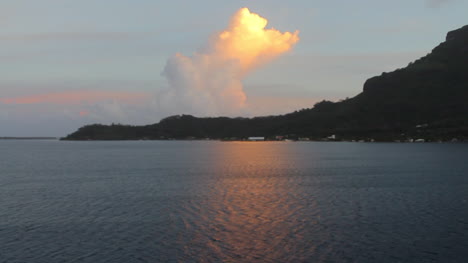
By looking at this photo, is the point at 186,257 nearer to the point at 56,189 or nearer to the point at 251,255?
the point at 251,255

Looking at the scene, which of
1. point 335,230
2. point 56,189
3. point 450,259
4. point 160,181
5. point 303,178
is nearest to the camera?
point 450,259

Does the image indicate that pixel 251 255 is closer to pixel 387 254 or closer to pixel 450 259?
pixel 387 254

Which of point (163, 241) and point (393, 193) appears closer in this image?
point (163, 241)

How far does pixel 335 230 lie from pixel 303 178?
2158 inches

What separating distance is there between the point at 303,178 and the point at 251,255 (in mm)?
64987

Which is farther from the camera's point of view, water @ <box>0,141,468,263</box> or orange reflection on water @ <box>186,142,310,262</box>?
orange reflection on water @ <box>186,142,310,262</box>

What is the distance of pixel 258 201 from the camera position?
66.6 metres

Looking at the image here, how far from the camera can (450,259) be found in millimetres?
36281

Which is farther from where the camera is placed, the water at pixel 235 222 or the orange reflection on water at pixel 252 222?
the orange reflection on water at pixel 252 222

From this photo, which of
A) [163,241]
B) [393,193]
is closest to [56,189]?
[163,241]

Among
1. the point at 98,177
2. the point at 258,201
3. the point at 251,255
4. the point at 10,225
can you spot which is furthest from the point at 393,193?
the point at 98,177

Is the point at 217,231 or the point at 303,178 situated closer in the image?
the point at 217,231

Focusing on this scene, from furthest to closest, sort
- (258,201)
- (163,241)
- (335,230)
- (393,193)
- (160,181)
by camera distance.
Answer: (160,181) < (393,193) < (258,201) < (335,230) < (163,241)

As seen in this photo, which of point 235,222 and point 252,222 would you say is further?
point 235,222
